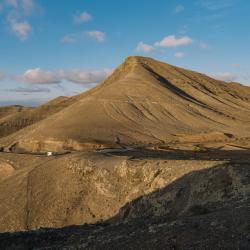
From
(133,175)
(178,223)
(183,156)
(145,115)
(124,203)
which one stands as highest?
(145,115)

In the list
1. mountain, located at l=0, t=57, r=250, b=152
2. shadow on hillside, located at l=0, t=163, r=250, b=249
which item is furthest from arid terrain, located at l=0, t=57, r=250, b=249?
mountain, located at l=0, t=57, r=250, b=152

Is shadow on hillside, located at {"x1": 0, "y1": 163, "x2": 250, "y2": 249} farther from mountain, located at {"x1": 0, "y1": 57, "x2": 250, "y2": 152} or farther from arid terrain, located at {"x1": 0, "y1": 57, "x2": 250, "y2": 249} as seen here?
mountain, located at {"x1": 0, "y1": 57, "x2": 250, "y2": 152}

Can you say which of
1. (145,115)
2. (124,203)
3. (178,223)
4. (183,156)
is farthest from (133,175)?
(145,115)

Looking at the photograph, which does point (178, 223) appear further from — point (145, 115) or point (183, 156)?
point (145, 115)

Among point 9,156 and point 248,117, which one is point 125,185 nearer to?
point 9,156

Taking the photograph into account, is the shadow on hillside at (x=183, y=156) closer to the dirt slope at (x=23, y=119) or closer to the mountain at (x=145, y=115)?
the mountain at (x=145, y=115)

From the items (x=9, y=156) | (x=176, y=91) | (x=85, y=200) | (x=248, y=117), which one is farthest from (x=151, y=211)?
(x=176, y=91)
